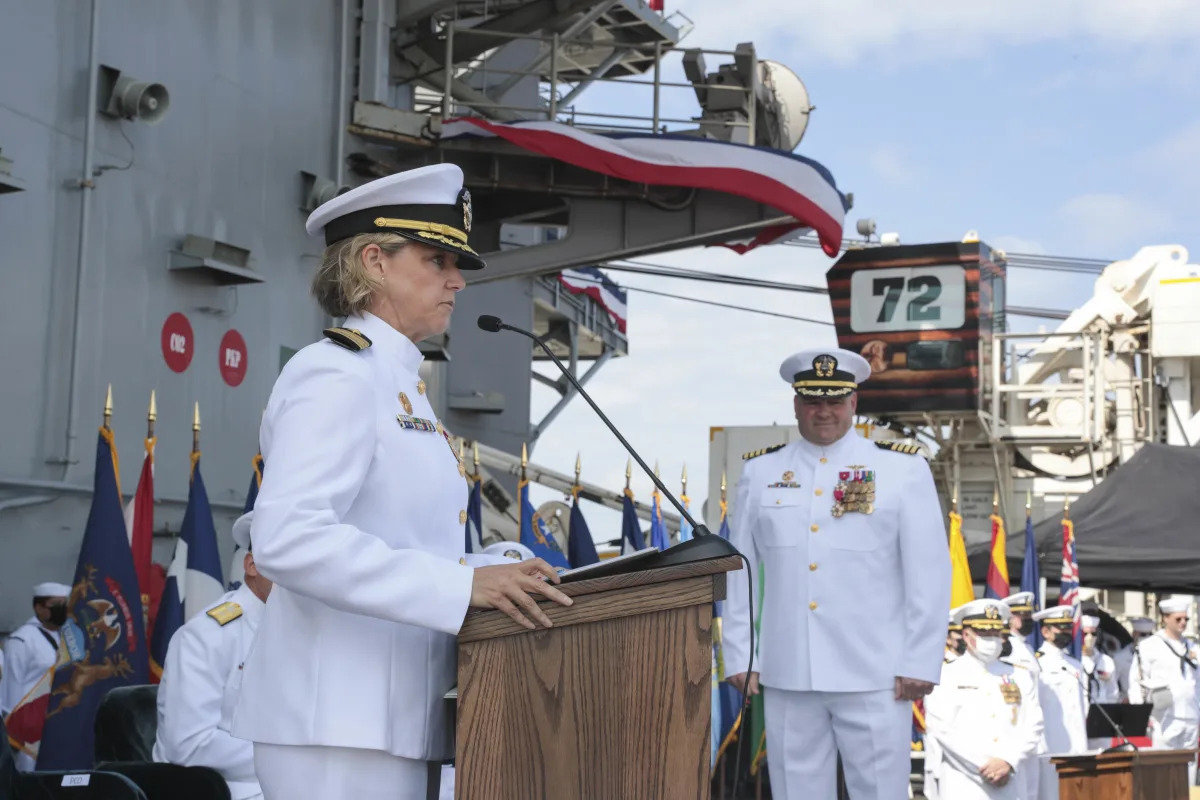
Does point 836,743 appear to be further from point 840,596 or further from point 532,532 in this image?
point 532,532

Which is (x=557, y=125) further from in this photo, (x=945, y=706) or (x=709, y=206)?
(x=945, y=706)

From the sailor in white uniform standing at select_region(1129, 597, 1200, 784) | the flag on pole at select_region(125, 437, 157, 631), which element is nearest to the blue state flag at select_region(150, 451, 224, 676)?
the flag on pole at select_region(125, 437, 157, 631)

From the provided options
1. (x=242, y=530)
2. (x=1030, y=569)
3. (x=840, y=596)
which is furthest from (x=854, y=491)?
(x=1030, y=569)

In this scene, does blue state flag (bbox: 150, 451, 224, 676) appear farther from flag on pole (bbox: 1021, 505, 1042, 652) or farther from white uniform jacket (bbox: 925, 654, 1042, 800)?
flag on pole (bbox: 1021, 505, 1042, 652)

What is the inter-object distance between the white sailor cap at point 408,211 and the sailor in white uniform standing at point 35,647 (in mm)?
5641

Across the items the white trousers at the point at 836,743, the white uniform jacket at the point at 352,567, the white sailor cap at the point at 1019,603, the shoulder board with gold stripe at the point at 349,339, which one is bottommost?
the white trousers at the point at 836,743

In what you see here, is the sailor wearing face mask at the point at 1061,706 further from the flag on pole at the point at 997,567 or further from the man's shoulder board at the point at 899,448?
the man's shoulder board at the point at 899,448

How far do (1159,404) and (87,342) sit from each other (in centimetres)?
1949

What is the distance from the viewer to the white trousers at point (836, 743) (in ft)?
16.0

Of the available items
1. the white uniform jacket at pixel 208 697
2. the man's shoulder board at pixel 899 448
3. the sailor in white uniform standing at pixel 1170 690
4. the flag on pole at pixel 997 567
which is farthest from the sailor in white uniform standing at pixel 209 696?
the sailor in white uniform standing at pixel 1170 690

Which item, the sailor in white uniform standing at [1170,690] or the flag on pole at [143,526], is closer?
the flag on pole at [143,526]

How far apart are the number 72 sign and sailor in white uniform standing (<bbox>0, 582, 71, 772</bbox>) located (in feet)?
57.8

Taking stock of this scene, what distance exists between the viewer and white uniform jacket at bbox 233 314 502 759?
2092mm

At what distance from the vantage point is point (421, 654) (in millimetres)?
2252
